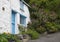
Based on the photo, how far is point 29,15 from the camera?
2472cm

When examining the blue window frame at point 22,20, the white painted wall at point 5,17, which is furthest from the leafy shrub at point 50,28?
the white painted wall at point 5,17

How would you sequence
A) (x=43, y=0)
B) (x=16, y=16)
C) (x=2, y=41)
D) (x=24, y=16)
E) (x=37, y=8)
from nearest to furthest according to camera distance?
(x=2, y=41), (x=16, y=16), (x=24, y=16), (x=37, y=8), (x=43, y=0)

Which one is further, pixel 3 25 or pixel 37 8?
pixel 37 8

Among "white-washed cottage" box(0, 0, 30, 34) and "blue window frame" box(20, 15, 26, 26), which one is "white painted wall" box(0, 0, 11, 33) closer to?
"white-washed cottage" box(0, 0, 30, 34)

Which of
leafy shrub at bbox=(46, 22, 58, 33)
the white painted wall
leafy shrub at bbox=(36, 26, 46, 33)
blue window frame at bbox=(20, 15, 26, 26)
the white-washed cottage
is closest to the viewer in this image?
the white painted wall

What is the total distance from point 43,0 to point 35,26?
576 cm

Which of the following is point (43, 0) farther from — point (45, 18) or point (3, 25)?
point (3, 25)

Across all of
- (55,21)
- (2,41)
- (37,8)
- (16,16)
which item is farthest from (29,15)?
(2,41)

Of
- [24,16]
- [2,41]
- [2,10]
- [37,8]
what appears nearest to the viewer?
[2,41]

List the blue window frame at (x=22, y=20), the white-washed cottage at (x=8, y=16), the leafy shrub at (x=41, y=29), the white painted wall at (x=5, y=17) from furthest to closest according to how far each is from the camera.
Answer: the leafy shrub at (x=41, y=29)
the blue window frame at (x=22, y=20)
the white-washed cottage at (x=8, y=16)
the white painted wall at (x=5, y=17)

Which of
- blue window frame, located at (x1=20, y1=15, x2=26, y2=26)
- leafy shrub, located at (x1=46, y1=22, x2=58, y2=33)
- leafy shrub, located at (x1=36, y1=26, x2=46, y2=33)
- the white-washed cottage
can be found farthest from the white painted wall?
leafy shrub, located at (x1=46, y1=22, x2=58, y2=33)

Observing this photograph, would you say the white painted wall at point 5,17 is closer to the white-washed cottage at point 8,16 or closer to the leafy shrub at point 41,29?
the white-washed cottage at point 8,16

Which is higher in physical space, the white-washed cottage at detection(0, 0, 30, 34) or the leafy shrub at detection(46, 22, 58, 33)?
the white-washed cottage at detection(0, 0, 30, 34)

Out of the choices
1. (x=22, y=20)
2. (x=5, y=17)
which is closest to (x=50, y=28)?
(x=22, y=20)
